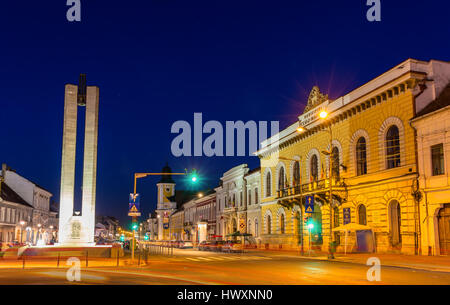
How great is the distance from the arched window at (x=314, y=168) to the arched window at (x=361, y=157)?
7038mm

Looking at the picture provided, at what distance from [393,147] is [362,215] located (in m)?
6.53

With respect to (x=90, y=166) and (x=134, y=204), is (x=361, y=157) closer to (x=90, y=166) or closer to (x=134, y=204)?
(x=134, y=204)

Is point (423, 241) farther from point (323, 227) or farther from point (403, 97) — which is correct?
point (323, 227)

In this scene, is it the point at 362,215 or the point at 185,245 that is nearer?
the point at 362,215

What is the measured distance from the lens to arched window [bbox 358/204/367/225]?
36906 mm

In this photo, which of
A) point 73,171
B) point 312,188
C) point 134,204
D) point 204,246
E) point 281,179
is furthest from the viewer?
point 204,246

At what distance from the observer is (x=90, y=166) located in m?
40.9

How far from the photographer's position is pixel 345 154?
130ft

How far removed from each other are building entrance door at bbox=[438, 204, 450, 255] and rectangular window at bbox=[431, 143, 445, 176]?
2.17 meters

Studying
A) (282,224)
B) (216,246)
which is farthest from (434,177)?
(216,246)

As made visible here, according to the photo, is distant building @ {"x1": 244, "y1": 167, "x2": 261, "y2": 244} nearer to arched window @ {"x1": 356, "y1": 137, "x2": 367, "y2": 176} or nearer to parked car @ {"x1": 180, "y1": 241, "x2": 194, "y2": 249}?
parked car @ {"x1": 180, "y1": 241, "x2": 194, "y2": 249}

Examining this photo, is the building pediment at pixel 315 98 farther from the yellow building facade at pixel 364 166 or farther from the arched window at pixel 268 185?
the arched window at pixel 268 185

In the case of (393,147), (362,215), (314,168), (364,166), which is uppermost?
(393,147)
